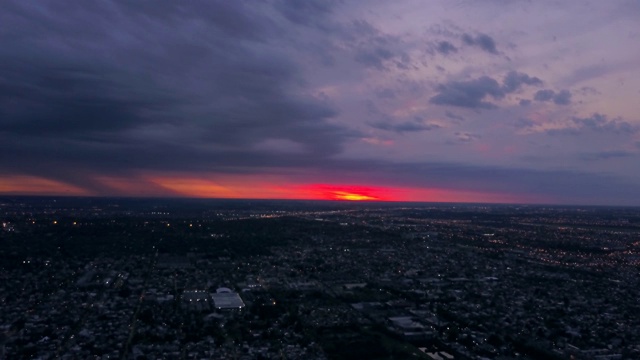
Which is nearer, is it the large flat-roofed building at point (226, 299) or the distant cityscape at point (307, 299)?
the distant cityscape at point (307, 299)

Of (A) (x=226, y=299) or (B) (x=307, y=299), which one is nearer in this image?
(A) (x=226, y=299)

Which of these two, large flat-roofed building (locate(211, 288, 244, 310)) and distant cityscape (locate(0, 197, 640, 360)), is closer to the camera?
distant cityscape (locate(0, 197, 640, 360))

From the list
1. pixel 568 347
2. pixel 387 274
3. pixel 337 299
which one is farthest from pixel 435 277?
pixel 568 347

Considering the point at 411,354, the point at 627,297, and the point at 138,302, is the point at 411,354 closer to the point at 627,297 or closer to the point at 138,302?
the point at 138,302
